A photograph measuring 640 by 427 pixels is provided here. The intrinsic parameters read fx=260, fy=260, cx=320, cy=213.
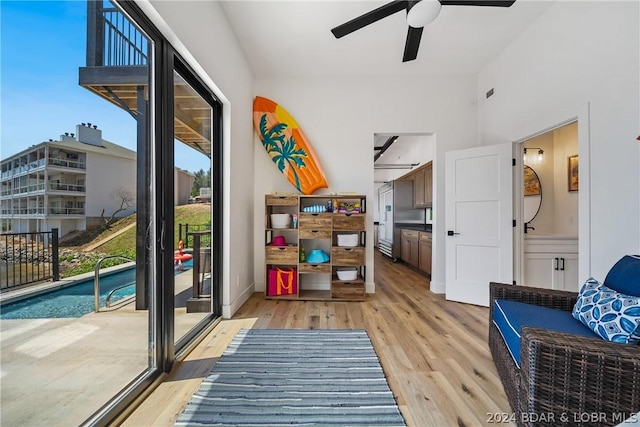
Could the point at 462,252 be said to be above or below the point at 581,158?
below

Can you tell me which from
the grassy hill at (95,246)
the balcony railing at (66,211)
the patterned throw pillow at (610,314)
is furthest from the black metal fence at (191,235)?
the patterned throw pillow at (610,314)

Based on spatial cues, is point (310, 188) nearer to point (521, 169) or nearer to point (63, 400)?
point (521, 169)

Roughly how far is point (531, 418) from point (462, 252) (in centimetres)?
242

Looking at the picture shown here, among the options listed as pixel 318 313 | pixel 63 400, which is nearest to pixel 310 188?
pixel 318 313

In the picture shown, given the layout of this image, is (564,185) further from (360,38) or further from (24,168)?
(24,168)

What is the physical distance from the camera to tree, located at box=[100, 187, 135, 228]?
55.5 inches

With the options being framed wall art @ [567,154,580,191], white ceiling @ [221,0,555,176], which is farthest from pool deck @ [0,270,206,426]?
framed wall art @ [567,154,580,191]

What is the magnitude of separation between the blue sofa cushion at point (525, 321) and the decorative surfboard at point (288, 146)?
245 cm

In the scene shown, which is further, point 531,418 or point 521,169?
point 521,169

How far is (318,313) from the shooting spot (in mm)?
2916

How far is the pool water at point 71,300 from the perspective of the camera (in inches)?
39.1

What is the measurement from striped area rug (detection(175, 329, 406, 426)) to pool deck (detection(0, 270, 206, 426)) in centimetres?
46

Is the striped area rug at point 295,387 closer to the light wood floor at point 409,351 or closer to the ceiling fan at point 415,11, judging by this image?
the light wood floor at point 409,351

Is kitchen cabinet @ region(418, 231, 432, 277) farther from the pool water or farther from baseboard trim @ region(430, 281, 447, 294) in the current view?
the pool water
